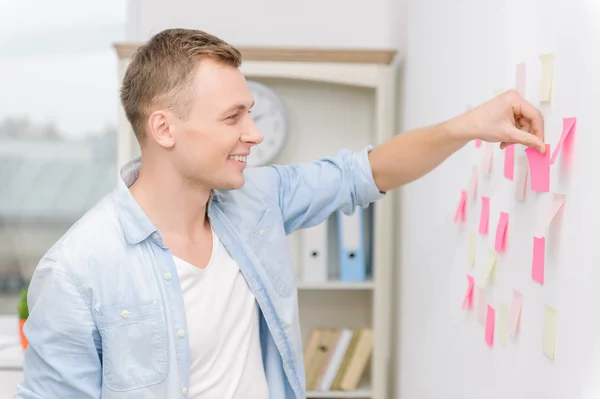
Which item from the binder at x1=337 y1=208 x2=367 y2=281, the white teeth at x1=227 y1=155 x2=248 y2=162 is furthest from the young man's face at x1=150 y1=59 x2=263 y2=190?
the binder at x1=337 y1=208 x2=367 y2=281

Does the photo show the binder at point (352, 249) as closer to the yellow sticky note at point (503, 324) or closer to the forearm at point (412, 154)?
the forearm at point (412, 154)

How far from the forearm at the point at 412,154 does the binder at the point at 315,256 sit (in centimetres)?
123

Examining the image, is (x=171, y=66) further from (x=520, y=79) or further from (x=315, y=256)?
(x=315, y=256)

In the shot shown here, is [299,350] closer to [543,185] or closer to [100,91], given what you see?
[543,185]

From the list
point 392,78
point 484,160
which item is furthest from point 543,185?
point 392,78

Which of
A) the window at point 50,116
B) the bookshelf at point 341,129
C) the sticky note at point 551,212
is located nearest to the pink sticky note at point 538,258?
the sticky note at point 551,212

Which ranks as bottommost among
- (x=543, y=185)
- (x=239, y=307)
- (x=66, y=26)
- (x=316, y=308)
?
(x=316, y=308)

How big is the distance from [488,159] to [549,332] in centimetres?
46

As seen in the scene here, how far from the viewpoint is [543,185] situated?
125 centimetres

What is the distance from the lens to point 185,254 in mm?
1528

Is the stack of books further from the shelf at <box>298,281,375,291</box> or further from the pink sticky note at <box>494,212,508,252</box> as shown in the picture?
the pink sticky note at <box>494,212,508,252</box>

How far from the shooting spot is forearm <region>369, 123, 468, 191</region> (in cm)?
147

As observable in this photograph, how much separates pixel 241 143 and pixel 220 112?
7cm

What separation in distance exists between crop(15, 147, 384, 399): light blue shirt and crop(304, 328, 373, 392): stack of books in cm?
131
